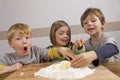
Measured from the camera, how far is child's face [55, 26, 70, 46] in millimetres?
1708

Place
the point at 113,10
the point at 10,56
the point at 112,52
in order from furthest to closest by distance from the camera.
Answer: the point at 113,10 < the point at 10,56 < the point at 112,52

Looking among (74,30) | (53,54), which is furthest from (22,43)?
(74,30)

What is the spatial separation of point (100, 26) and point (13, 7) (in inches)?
43.3

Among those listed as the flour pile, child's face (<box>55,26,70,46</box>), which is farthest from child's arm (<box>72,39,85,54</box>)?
child's face (<box>55,26,70,46</box>)

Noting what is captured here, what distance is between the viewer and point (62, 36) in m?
1.71

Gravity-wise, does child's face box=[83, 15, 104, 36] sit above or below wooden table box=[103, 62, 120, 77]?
above

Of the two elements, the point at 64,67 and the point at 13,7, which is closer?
the point at 64,67

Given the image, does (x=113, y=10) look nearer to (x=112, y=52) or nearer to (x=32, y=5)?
(x=32, y=5)

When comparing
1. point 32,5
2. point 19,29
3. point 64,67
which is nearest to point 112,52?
point 64,67

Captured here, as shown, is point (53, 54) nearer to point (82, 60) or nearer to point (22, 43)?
point (22, 43)

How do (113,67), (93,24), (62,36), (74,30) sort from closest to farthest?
(113,67) → (93,24) → (62,36) → (74,30)

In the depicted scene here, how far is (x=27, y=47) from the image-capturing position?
141 cm

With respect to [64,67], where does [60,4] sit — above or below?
above

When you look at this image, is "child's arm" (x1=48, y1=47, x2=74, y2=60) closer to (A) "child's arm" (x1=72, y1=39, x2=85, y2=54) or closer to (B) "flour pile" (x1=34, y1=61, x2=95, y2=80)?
(A) "child's arm" (x1=72, y1=39, x2=85, y2=54)
